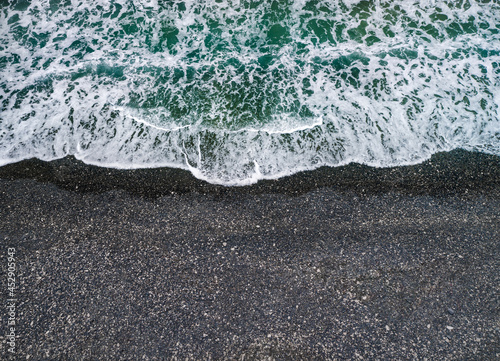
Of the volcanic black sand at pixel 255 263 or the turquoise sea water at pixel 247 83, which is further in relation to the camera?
the turquoise sea water at pixel 247 83

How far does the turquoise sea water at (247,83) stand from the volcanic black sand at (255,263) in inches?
28.1

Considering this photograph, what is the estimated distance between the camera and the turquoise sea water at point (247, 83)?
8.38 meters

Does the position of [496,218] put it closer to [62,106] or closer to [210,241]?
[210,241]

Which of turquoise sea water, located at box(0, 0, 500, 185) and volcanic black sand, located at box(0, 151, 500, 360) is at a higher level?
turquoise sea water, located at box(0, 0, 500, 185)

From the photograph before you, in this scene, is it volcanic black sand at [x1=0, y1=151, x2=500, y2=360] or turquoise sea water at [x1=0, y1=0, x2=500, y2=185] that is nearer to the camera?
volcanic black sand at [x1=0, y1=151, x2=500, y2=360]

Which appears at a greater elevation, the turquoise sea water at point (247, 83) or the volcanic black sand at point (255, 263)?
the turquoise sea water at point (247, 83)

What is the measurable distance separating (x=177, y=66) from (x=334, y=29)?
546cm

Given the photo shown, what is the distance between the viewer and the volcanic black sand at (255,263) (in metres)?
5.60

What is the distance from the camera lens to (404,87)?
384 inches

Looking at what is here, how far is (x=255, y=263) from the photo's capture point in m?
6.39

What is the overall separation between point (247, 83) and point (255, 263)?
18.9 ft

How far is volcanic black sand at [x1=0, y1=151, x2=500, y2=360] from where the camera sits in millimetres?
5602

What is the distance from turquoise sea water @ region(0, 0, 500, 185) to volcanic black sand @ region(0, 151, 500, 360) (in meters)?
0.71

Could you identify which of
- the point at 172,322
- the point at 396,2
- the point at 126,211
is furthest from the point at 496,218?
the point at 396,2
